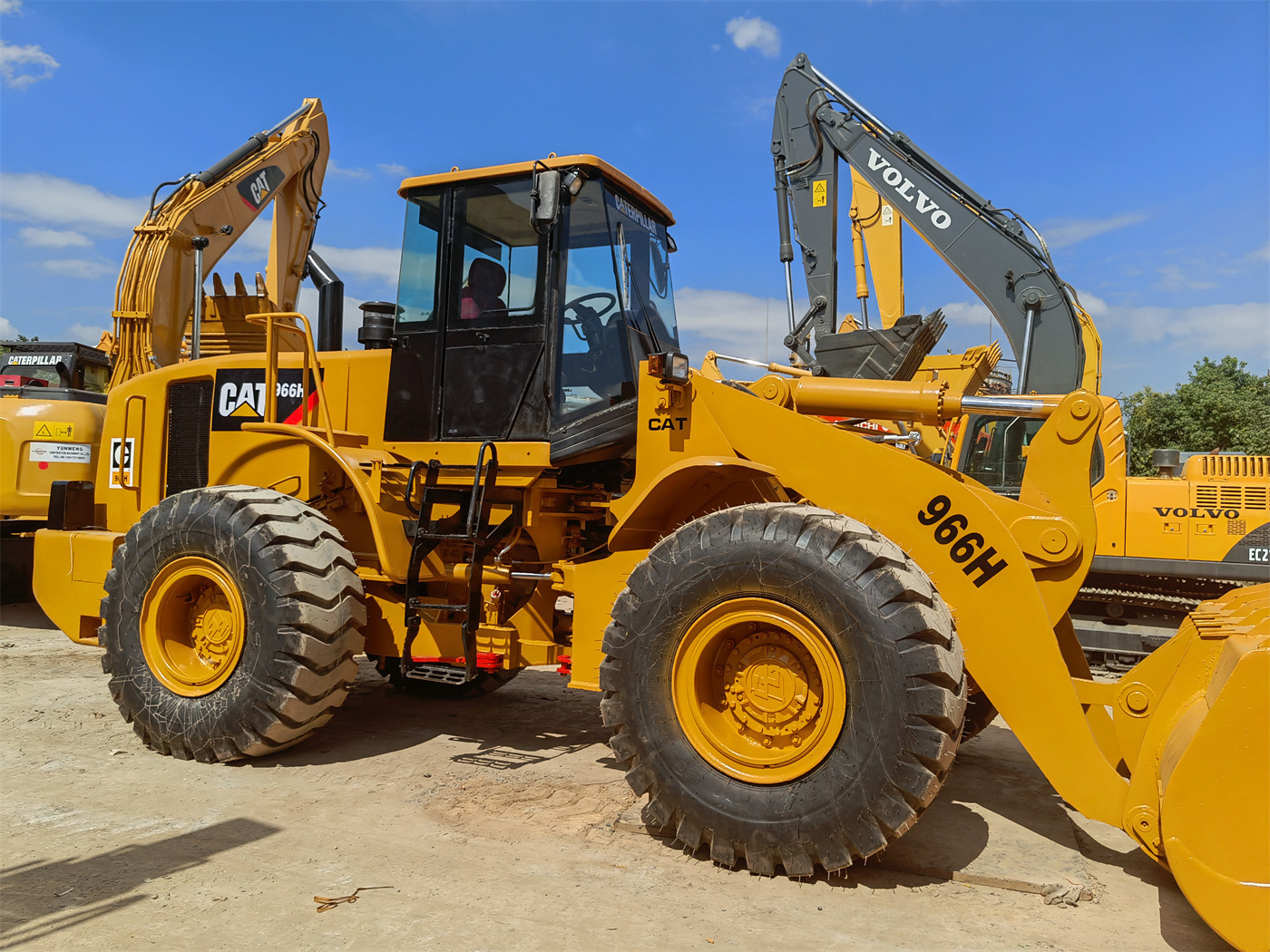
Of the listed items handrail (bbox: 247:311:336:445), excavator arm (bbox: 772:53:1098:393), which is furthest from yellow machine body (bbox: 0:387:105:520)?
excavator arm (bbox: 772:53:1098:393)

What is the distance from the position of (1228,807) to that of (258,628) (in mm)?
4601

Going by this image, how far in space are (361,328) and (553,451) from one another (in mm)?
1760

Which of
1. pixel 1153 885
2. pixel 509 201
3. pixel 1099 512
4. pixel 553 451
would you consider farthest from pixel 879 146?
pixel 1153 885

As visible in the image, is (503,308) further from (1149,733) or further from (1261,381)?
(1261,381)

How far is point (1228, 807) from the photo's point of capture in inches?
119

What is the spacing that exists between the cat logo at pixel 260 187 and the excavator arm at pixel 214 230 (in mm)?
12

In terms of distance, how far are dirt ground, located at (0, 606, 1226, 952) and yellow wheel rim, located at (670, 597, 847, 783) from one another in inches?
19.1

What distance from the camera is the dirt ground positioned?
3.29m

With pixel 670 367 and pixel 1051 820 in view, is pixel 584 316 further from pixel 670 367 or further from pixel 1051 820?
pixel 1051 820

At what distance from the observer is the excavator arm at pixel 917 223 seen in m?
9.62

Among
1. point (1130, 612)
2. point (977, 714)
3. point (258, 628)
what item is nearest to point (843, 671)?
point (977, 714)

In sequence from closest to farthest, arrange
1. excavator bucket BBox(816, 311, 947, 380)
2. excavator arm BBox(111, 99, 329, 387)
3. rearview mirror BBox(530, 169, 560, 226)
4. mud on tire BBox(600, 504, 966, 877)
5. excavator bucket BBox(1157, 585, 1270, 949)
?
excavator bucket BBox(1157, 585, 1270, 949)
mud on tire BBox(600, 504, 966, 877)
rearview mirror BBox(530, 169, 560, 226)
excavator bucket BBox(816, 311, 947, 380)
excavator arm BBox(111, 99, 329, 387)

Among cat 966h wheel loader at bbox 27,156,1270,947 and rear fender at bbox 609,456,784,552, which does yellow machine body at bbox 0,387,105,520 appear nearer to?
cat 966h wheel loader at bbox 27,156,1270,947

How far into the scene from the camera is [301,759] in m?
5.39
